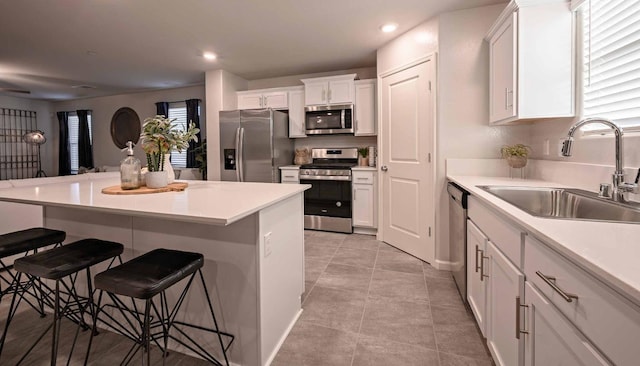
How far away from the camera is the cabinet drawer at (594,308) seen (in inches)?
22.8

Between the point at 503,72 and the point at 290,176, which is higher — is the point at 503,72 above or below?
above

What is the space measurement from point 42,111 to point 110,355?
8.44m

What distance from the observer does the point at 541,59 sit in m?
1.98

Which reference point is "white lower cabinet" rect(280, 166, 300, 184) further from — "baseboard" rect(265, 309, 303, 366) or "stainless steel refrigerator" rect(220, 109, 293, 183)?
"baseboard" rect(265, 309, 303, 366)

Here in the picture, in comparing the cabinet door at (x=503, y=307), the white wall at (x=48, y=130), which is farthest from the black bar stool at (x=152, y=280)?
the white wall at (x=48, y=130)

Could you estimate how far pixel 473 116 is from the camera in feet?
8.94

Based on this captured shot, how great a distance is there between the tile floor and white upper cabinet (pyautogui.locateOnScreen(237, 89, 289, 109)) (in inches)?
108

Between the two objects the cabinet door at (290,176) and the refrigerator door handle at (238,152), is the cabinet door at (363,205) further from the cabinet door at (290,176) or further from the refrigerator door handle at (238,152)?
the refrigerator door handle at (238,152)

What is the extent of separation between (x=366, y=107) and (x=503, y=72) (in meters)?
2.09

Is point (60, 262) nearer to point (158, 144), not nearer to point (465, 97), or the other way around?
point (158, 144)

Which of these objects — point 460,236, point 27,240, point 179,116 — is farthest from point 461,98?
point 179,116

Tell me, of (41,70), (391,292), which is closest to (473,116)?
(391,292)

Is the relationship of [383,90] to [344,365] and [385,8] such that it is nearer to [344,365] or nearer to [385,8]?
[385,8]

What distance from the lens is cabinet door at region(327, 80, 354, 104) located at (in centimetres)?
421
